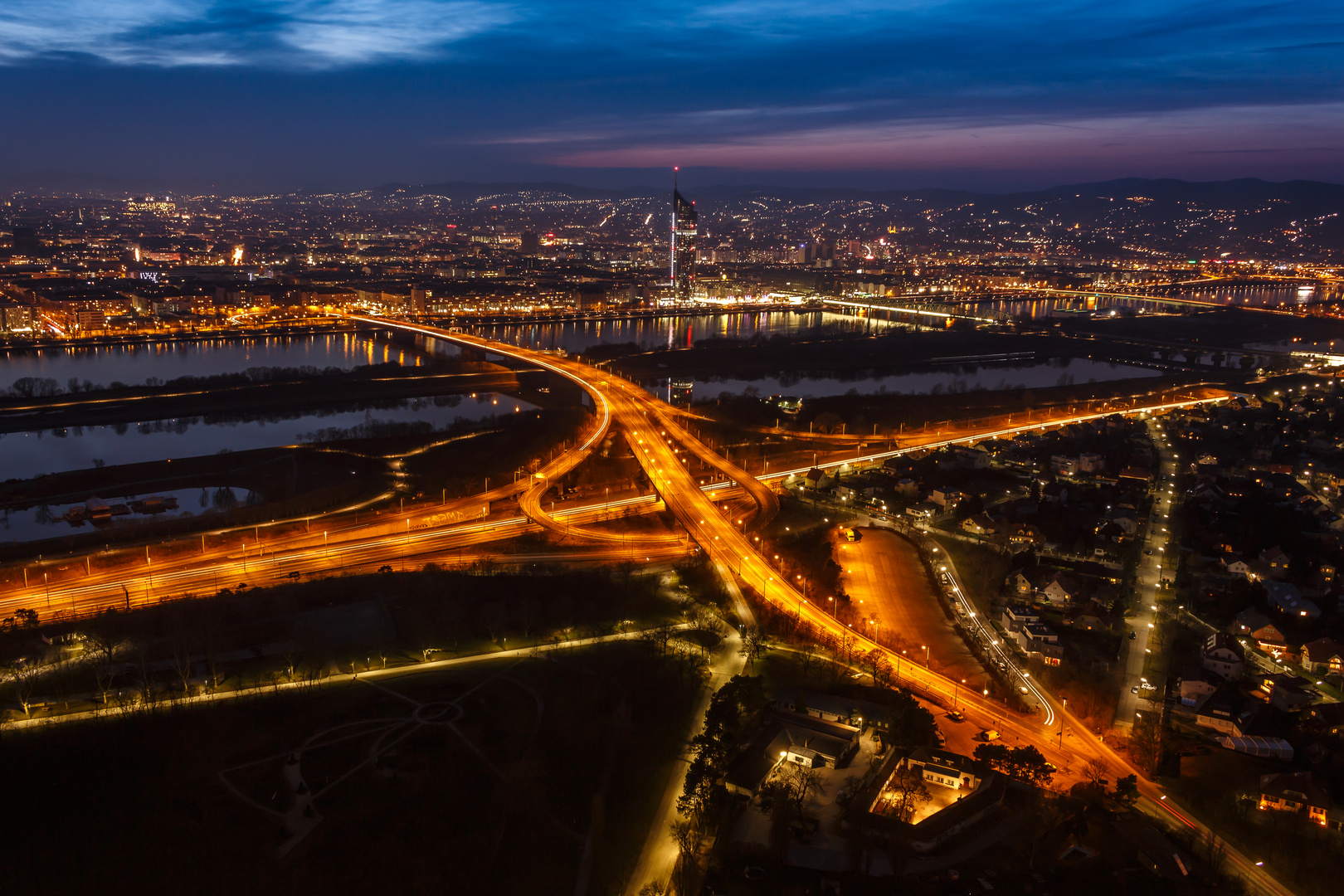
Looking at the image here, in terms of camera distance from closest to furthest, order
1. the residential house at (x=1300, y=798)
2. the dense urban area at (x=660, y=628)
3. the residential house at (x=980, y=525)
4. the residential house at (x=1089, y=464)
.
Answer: the dense urban area at (x=660, y=628)
the residential house at (x=1300, y=798)
the residential house at (x=980, y=525)
the residential house at (x=1089, y=464)

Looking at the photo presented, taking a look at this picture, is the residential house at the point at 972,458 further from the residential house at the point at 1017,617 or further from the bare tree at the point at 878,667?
the bare tree at the point at 878,667

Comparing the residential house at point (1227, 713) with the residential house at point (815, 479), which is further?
the residential house at point (815, 479)

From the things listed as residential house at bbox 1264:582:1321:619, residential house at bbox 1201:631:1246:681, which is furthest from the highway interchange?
residential house at bbox 1264:582:1321:619

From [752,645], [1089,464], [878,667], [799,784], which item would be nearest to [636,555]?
[752,645]

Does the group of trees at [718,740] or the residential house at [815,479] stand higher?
the residential house at [815,479]

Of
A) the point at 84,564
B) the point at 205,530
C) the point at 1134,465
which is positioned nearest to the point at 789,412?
the point at 1134,465

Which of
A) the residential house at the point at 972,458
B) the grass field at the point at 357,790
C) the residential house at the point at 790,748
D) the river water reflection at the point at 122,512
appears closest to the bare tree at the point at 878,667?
the residential house at the point at 790,748
